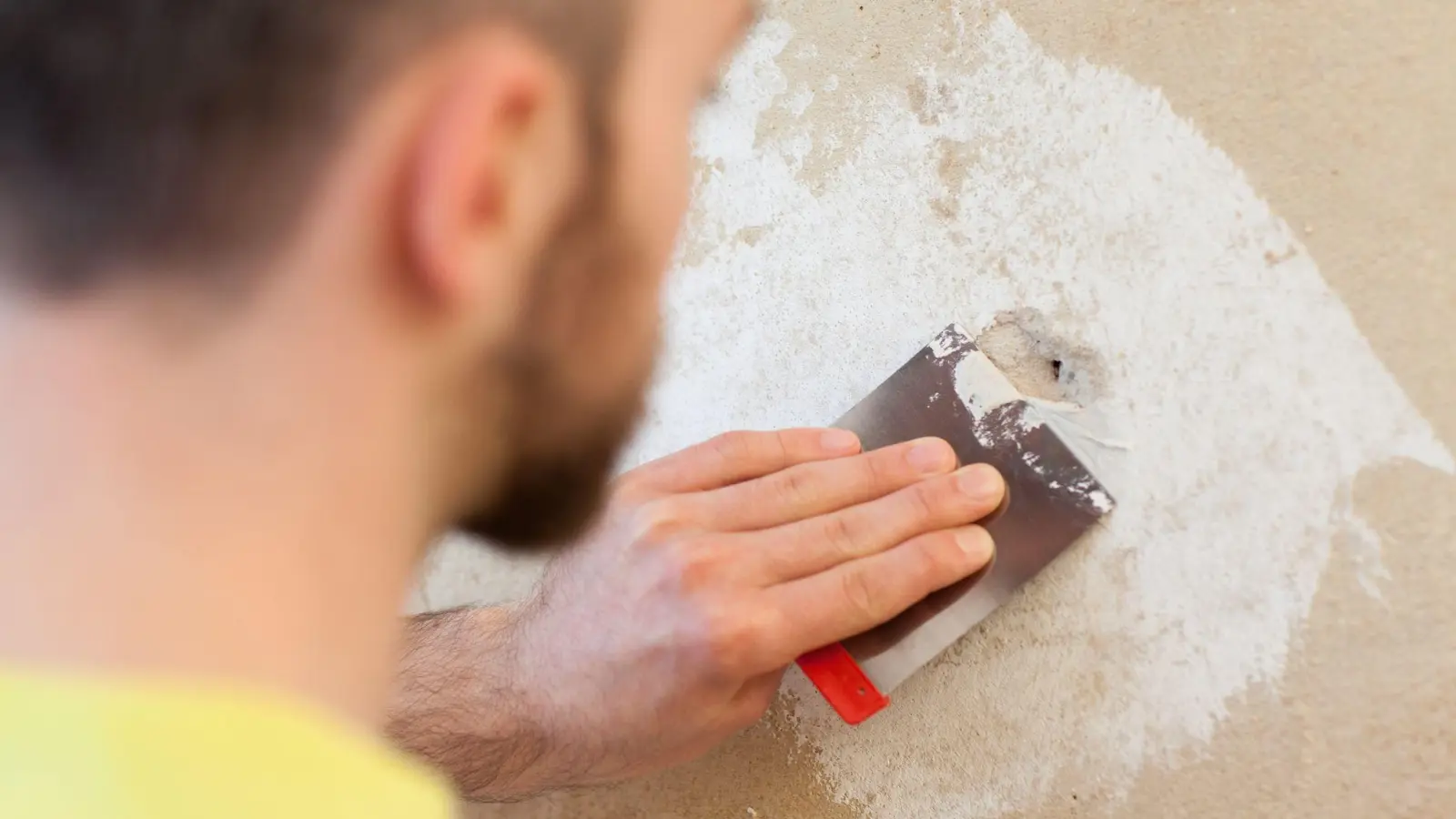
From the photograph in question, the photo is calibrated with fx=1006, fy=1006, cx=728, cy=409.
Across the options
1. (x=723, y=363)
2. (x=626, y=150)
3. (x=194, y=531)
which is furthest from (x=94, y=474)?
(x=723, y=363)

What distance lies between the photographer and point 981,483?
847mm

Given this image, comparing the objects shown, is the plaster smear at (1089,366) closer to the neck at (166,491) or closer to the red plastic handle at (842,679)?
the red plastic handle at (842,679)

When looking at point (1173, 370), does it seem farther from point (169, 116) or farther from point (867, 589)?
point (169, 116)

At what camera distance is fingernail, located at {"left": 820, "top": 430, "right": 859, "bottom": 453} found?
0.90m

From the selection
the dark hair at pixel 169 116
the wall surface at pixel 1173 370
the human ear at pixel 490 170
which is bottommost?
the wall surface at pixel 1173 370

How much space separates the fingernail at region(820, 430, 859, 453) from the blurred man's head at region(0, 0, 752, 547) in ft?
1.39

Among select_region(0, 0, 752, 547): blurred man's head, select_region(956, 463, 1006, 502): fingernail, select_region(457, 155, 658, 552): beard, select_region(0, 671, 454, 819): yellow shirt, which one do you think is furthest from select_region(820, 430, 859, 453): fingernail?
select_region(0, 671, 454, 819): yellow shirt

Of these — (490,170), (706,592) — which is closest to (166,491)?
(490,170)

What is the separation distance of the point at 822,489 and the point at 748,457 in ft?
0.25

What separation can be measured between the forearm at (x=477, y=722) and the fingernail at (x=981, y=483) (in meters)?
0.42

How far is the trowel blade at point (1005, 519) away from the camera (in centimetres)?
85

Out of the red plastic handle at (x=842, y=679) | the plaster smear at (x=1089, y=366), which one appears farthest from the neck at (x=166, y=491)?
the plaster smear at (x=1089, y=366)

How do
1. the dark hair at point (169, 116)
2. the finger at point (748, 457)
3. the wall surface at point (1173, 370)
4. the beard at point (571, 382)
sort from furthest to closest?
the finger at point (748, 457)
the wall surface at point (1173, 370)
the beard at point (571, 382)
the dark hair at point (169, 116)

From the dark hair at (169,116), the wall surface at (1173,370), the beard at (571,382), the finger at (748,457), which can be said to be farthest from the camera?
the finger at (748,457)
